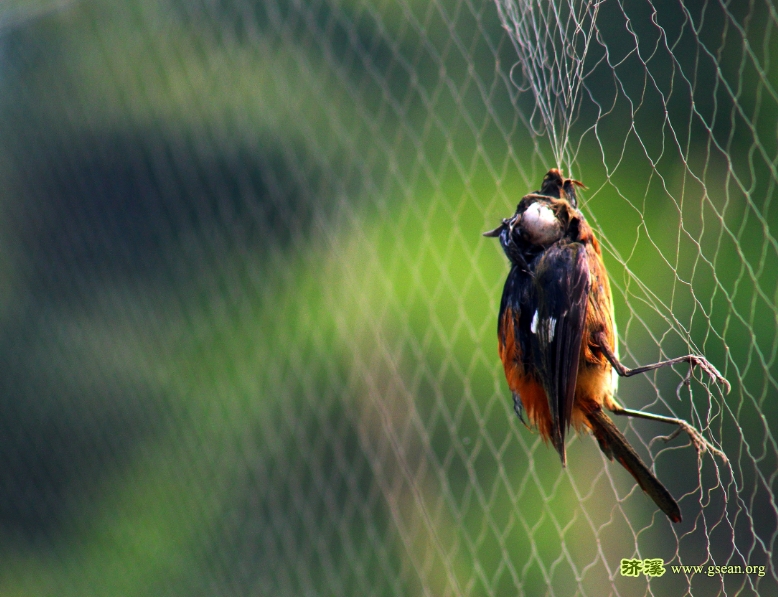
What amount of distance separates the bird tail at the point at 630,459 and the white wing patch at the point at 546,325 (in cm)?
16

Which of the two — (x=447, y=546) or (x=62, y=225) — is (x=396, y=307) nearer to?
(x=447, y=546)

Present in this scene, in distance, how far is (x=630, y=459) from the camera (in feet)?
3.84

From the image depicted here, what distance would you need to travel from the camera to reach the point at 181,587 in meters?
2.71

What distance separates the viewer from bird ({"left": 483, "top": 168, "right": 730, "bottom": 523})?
1.13 metres

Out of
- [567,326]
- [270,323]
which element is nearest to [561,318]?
[567,326]

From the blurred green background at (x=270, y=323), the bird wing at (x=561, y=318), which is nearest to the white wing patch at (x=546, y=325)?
the bird wing at (x=561, y=318)

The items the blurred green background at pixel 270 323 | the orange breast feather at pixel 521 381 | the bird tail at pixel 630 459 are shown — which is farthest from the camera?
the blurred green background at pixel 270 323

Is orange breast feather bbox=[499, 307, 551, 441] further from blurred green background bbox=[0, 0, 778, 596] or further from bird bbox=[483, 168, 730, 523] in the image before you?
blurred green background bbox=[0, 0, 778, 596]

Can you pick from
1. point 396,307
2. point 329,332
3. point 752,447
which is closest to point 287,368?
point 329,332

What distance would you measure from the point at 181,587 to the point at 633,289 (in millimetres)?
1829

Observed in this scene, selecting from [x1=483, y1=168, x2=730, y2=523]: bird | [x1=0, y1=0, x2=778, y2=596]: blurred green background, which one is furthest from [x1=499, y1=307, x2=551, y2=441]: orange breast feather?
[x1=0, y1=0, x2=778, y2=596]: blurred green background

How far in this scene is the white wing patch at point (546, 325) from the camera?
114 cm

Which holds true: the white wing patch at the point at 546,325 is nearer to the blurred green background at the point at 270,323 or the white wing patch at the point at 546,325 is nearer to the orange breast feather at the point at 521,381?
the orange breast feather at the point at 521,381

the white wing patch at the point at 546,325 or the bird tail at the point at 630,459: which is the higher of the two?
the white wing patch at the point at 546,325
